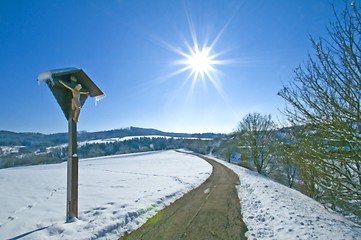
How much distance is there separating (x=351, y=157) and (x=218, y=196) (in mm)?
5412

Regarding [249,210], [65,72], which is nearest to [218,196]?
[249,210]

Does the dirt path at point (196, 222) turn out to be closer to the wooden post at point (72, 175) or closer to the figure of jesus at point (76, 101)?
the wooden post at point (72, 175)

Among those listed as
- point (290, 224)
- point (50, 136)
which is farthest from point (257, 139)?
point (50, 136)

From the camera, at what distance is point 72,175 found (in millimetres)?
5047

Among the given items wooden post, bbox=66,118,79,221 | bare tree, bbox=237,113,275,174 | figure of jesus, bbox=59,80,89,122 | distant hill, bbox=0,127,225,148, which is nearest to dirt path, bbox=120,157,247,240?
wooden post, bbox=66,118,79,221

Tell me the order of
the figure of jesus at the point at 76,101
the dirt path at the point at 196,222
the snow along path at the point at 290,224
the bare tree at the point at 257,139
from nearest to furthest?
the snow along path at the point at 290,224, the dirt path at the point at 196,222, the figure of jesus at the point at 76,101, the bare tree at the point at 257,139

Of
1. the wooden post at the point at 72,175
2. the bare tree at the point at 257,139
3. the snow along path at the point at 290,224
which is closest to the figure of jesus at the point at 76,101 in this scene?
Result: the wooden post at the point at 72,175

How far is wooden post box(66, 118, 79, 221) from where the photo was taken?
4906 mm

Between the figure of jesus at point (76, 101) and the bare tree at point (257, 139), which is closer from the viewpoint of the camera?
the figure of jesus at point (76, 101)

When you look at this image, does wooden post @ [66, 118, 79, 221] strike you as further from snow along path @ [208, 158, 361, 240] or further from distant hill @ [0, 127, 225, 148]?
distant hill @ [0, 127, 225, 148]

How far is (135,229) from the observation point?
15.4 ft

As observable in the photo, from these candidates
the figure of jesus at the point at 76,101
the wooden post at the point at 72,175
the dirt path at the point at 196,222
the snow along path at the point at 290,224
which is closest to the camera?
the snow along path at the point at 290,224

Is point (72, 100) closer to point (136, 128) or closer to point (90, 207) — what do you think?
point (90, 207)

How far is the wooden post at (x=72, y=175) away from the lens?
4.91m
